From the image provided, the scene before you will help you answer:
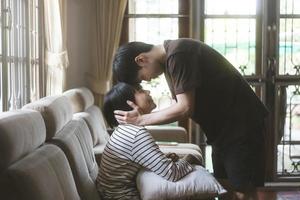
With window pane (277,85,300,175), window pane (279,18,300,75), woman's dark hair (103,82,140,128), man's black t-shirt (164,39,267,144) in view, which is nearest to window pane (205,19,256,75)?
window pane (279,18,300,75)

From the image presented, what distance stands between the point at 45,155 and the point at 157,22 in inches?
125

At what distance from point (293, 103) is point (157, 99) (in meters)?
1.28

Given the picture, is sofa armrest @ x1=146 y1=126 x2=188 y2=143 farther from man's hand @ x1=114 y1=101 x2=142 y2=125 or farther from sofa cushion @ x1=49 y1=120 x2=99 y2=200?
man's hand @ x1=114 y1=101 x2=142 y2=125

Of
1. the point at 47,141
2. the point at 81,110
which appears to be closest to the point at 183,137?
the point at 81,110

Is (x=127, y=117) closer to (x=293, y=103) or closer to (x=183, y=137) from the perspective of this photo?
(x=183, y=137)

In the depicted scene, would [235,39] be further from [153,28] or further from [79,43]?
[79,43]

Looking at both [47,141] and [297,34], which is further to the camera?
[297,34]

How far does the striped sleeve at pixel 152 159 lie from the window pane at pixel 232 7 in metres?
2.75

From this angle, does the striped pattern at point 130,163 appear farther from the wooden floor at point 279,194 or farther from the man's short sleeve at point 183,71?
the wooden floor at point 279,194

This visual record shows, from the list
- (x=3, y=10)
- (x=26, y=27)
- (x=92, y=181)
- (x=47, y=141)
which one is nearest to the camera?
(x=47, y=141)

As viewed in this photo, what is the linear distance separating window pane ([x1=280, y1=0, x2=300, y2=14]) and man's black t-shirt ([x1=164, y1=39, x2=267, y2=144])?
8.61ft

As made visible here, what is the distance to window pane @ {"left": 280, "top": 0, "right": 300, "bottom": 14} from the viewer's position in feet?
15.4

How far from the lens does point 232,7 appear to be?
4.72m

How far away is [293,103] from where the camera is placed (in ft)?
15.6
